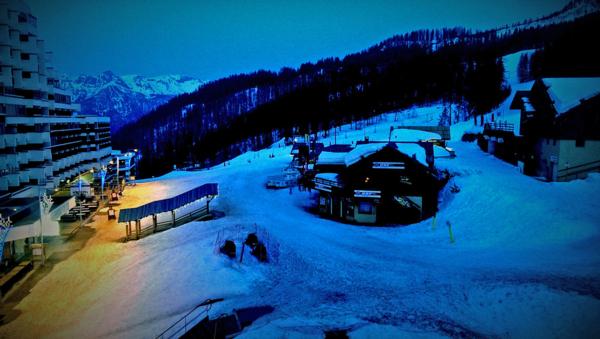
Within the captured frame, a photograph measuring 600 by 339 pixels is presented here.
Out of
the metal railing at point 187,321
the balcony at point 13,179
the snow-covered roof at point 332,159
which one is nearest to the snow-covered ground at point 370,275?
the metal railing at point 187,321

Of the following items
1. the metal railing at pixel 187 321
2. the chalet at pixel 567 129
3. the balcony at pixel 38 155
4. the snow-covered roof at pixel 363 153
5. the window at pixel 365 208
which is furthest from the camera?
the balcony at pixel 38 155

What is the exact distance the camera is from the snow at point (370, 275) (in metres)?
15.6

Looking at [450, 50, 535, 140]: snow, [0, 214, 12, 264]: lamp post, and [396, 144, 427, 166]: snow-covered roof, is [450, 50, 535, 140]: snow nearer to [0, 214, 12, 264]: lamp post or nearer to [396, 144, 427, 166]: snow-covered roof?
[396, 144, 427, 166]: snow-covered roof

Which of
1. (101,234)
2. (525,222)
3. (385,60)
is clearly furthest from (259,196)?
(385,60)

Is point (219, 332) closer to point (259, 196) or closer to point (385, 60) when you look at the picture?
point (259, 196)

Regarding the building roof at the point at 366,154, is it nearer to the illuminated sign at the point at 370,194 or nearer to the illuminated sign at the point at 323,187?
the illuminated sign at the point at 323,187

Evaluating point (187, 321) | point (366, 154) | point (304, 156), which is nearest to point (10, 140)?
point (187, 321)

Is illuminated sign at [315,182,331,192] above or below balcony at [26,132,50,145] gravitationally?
below

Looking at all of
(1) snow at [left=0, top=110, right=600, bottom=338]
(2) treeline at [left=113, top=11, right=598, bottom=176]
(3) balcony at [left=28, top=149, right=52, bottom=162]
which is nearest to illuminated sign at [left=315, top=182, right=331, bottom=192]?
(1) snow at [left=0, top=110, right=600, bottom=338]

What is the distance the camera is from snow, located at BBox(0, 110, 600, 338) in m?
15.6

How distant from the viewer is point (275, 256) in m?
23.3

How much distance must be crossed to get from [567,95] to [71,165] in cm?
5451

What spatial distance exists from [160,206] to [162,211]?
17.3 inches

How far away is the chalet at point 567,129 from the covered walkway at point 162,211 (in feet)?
94.8
